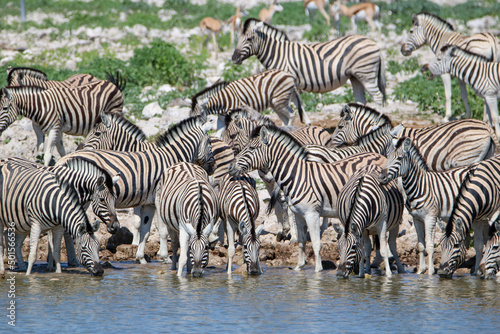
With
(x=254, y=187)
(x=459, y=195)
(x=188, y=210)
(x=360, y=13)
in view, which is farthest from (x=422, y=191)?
(x=360, y=13)

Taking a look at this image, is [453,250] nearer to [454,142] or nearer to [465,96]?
[454,142]

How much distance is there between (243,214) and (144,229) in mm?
1939

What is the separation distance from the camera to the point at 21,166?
34.5 feet

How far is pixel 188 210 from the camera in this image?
9.88 meters

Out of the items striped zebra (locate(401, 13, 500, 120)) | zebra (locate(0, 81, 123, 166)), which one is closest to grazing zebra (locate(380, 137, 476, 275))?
zebra (locate(0, 81, 123, 166))

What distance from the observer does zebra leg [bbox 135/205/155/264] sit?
11.2 meters

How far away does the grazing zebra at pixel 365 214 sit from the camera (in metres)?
9.72

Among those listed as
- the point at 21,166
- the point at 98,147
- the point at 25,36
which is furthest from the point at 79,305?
the point at 25,36

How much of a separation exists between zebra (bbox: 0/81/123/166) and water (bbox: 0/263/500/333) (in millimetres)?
4440

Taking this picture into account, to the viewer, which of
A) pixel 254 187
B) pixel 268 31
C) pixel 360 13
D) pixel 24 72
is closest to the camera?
pixel 254 187

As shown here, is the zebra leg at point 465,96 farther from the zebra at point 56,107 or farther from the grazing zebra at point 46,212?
the grazing zebra at point 46,212

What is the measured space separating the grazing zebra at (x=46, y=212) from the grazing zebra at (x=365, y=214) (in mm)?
3203

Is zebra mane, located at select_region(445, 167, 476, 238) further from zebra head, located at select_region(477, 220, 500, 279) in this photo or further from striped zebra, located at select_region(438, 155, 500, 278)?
zebra head, located at select_region(477, 220, 500, 279)

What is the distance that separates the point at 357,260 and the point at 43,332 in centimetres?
415
